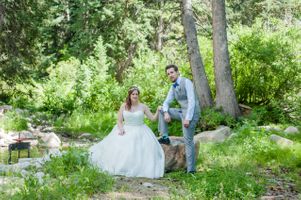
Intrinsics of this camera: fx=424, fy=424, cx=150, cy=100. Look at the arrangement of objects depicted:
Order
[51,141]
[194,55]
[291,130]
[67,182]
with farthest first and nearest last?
[194,55]
[51,141]
[291,130]
[67,182]

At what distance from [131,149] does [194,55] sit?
6.11m

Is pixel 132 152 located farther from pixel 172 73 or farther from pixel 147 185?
pixel 172 73

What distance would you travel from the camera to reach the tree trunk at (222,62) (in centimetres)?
1245

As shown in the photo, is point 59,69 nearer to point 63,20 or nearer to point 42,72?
point 42,72

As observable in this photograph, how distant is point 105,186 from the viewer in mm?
5723

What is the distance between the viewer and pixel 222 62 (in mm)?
12539

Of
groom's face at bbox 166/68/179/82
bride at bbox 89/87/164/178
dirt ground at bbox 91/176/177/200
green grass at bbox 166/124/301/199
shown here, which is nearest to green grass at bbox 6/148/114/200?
dirt ground at bbox 91/176/177/200

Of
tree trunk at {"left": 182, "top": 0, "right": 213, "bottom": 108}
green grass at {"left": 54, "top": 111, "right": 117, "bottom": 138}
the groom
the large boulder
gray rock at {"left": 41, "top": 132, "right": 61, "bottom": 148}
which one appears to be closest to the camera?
the groom

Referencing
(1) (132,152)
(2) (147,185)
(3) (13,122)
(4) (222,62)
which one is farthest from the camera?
(3) (13,122)

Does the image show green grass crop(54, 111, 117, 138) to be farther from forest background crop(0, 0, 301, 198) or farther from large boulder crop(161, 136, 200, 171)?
large boulder crop(161, 136, 200, 171)

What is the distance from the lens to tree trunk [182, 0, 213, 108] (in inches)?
510

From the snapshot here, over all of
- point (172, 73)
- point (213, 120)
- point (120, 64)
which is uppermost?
point (120, 64)

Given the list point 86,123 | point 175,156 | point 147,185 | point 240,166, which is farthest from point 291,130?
point 86,123

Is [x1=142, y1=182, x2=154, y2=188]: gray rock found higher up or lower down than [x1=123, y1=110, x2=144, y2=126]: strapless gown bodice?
lower down
